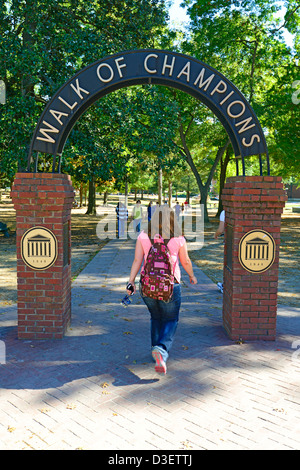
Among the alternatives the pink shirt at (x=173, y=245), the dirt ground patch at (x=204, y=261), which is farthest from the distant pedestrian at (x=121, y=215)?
the pink shirt at (x=173, y=245)

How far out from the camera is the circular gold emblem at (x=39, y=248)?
5.27 m

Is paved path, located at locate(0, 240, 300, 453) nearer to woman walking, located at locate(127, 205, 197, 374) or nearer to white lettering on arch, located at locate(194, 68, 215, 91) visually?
woman walking, located at locate(127, 205, 197, 374)

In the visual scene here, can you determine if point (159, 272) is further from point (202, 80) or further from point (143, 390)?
point (202, 80)

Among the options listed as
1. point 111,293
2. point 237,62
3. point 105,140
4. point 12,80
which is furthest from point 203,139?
point 111,293

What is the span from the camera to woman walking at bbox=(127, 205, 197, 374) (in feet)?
14.4

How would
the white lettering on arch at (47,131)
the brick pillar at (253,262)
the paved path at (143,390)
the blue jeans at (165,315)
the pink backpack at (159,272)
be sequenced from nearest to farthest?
1. the paved path at (143,390)
2. the pink backpack at (159,272)
3. the blue jeans at (165,315)
4. the brick pillar at (253,262)
5. the white lettering on arch at (47,131)

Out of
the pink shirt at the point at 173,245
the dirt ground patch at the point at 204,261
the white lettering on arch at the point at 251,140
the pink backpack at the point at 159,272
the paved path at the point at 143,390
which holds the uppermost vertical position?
the white lettering on arch at the point at 251,140

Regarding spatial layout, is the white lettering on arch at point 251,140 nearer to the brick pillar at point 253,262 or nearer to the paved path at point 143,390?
the brick pillar at point 253,262

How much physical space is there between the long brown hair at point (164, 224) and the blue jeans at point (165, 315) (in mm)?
594

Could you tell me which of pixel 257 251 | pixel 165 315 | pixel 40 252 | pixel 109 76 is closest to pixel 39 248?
pixel 40 252

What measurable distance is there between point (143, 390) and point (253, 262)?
225 centimetres

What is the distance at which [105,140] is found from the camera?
1570 centimetres

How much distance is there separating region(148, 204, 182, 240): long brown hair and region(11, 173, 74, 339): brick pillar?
140 centimetres
